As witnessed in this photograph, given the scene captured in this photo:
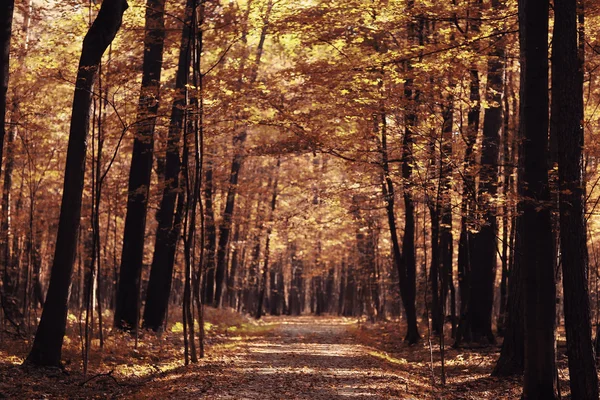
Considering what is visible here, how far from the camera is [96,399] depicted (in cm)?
929

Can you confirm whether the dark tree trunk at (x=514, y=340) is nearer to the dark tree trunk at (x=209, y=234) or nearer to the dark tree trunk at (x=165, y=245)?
the dark tree trunk at (x=165, y=245)

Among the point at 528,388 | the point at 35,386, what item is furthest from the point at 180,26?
the point at 528,388

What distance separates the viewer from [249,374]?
39.7 feet

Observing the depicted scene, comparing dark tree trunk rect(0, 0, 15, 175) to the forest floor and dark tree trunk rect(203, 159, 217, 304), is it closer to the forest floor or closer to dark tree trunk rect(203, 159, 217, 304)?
the forest floor

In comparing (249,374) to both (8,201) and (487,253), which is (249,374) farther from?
(8,201)

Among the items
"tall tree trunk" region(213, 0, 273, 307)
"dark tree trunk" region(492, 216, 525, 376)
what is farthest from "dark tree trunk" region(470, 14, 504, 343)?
"tall tree trunk" region(213, 0, 273, 307)

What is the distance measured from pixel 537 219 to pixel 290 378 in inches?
220

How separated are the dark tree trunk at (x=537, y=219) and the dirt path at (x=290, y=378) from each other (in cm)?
201

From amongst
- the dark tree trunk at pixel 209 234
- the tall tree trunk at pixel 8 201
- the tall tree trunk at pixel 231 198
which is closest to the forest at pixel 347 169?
the tall tree trunk at pixel 8 201

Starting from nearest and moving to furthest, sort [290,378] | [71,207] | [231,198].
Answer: [71,207] → [290,378] → [231,198]

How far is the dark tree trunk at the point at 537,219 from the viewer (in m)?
8.41

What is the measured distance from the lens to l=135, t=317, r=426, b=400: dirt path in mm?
9516

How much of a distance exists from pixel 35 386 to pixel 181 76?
397 inches

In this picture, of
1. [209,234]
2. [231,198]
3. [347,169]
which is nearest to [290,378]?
[347,169]
